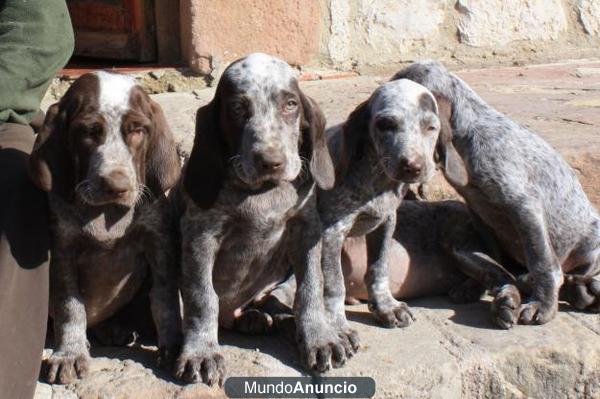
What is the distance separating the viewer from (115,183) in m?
3.81

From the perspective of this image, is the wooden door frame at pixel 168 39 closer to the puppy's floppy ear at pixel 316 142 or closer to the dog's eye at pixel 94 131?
the puppy's floppy ear at pixel 316 142

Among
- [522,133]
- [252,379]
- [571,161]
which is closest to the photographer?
[252,379]

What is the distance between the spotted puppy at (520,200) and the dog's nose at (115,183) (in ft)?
4.83

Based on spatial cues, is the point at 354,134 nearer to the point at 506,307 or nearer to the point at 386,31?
the point at 506,307

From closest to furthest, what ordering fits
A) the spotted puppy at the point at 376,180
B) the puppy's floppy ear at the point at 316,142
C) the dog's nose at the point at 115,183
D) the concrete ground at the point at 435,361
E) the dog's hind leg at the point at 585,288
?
the dog's nose at the point at 115,183 < the concrete ground at the point at 435,361 < the puppy's floppy ear at the point at 316,142 < the spotted puppy at the point at 376,180 < the dog's hind leg at the point at 585,288

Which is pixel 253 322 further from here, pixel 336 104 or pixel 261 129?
pixel 336 104

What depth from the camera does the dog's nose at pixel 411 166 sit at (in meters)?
4.29

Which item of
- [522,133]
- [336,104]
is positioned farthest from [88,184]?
[336,104]

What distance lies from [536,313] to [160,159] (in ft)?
5.89

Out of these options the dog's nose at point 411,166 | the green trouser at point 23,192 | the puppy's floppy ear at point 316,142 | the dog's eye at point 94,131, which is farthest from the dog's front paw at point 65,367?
the dog's nose at point 411,166

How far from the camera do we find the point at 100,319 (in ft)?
14.6

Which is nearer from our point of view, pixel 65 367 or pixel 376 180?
pixel 65 367

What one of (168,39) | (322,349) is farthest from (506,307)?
(168,39)

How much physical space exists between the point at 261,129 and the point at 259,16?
3061mm
